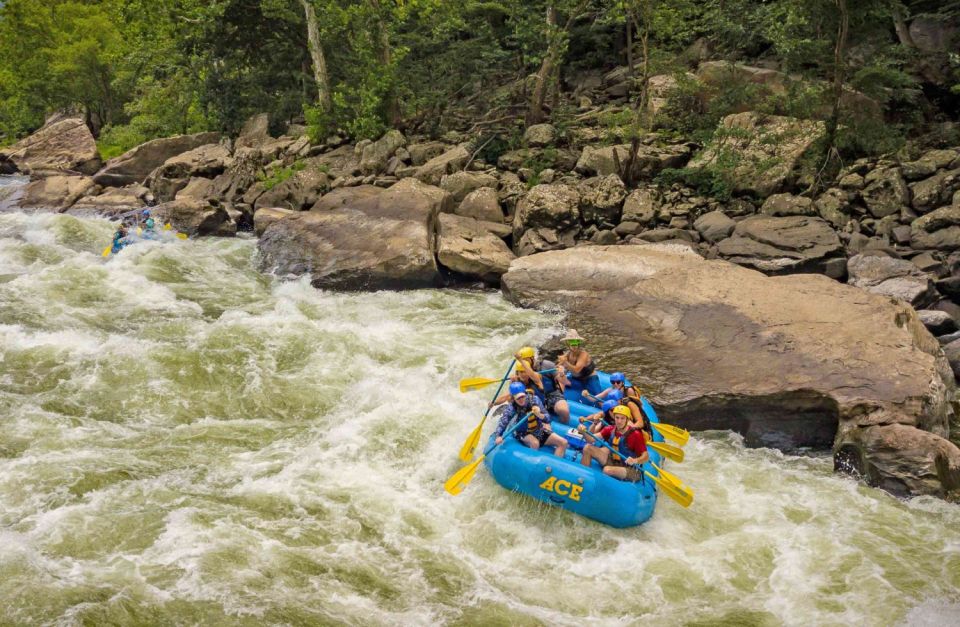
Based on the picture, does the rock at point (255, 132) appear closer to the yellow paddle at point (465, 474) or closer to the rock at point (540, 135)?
the rock at point (540, 135)

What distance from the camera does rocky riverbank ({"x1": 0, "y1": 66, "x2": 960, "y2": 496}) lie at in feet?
25.5

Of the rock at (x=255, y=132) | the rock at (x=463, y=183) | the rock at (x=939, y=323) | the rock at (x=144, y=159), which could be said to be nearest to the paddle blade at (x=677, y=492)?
the rock at (x=939, y=323)

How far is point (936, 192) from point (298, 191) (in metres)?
12.1

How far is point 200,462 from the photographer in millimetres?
6824

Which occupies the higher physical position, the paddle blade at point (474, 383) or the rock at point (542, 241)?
the paddle blade at point (474, 383)

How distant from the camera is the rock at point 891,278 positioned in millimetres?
10328

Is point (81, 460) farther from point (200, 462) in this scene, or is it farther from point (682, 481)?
point (682, 481)

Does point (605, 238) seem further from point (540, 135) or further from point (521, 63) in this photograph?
point (521, 63)

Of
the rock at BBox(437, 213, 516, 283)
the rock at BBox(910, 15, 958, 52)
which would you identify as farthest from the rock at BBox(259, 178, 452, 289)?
the rock at BBox(910, 15, 958, 52)

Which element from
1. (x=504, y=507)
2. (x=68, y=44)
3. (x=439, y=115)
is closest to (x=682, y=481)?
(x=504, y=507)

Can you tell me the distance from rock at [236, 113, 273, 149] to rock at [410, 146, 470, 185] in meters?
5.93

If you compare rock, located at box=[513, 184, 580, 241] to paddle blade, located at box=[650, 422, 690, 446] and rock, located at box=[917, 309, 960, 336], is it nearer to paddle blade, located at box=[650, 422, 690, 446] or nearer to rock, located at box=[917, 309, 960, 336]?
rock, located at box=[917, 309, 960, 336]

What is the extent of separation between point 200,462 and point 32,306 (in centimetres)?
522

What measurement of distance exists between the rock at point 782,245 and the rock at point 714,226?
0.20 metres
